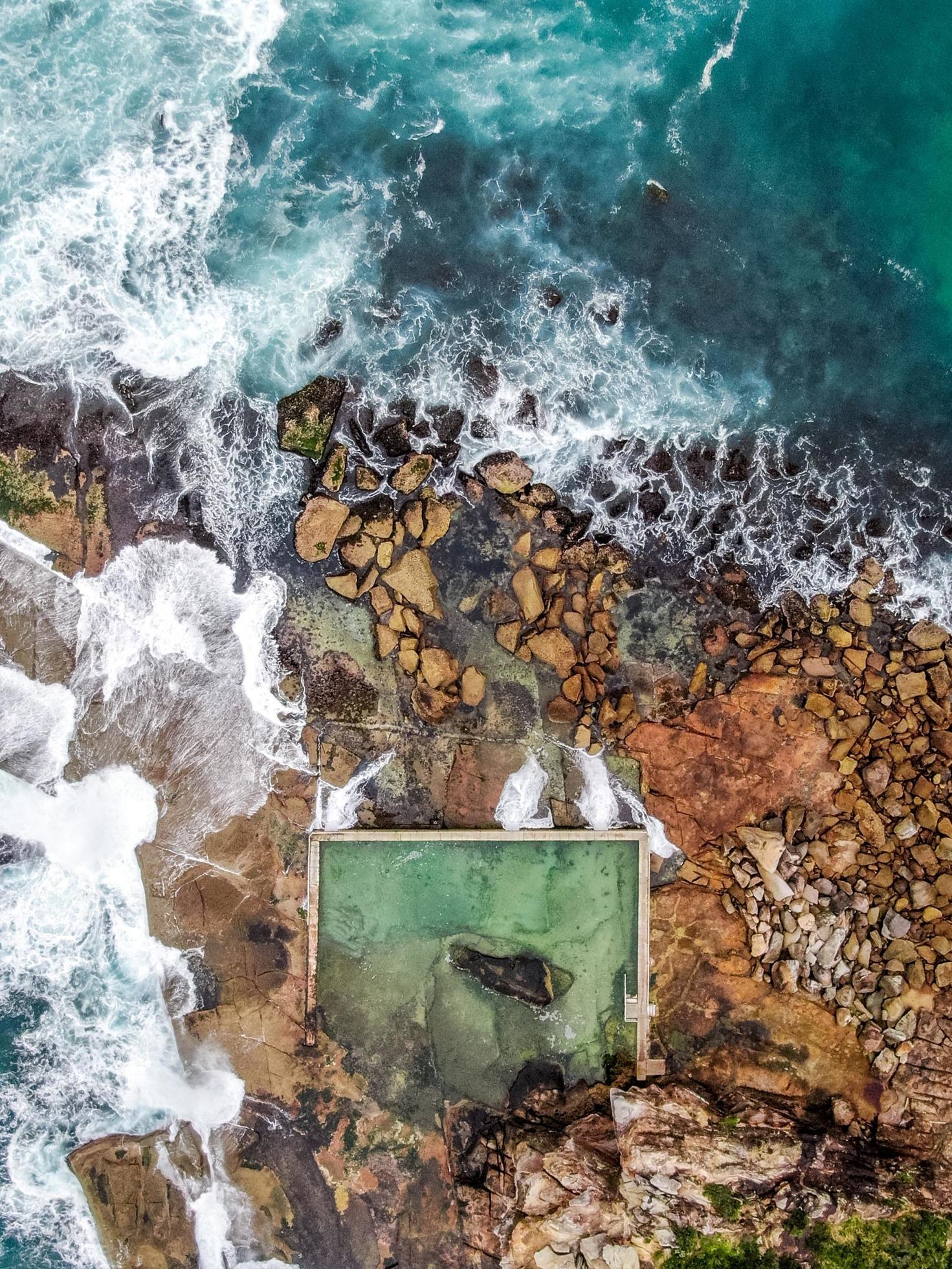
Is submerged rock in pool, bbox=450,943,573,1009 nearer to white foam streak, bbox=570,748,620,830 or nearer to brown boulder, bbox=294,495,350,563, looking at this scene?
white foam streak, bbox=570,748,620,830

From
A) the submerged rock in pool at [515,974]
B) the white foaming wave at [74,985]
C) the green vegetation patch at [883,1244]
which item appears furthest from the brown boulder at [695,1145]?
the white foaming wave at [74,985]

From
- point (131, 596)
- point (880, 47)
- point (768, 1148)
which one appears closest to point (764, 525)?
point (880, 47)

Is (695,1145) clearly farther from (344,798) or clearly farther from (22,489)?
(22,489)

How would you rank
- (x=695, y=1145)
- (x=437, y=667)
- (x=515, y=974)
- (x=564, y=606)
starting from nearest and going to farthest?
(x=695, y=1145)
(x=515, y=974)
(x=437, y=667)
(x=564, y=606)

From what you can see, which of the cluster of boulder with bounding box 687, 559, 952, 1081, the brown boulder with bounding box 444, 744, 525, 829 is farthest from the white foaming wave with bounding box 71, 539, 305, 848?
the cluster of boulder with bounding box 687, 559, 952, 1081

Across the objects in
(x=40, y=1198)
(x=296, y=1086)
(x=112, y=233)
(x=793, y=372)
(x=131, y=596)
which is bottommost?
(x=40, y=1198)

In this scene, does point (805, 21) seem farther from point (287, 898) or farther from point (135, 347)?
point (287, 898)

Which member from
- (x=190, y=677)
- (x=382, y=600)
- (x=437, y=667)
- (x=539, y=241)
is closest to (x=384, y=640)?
(x=382, y=600)
